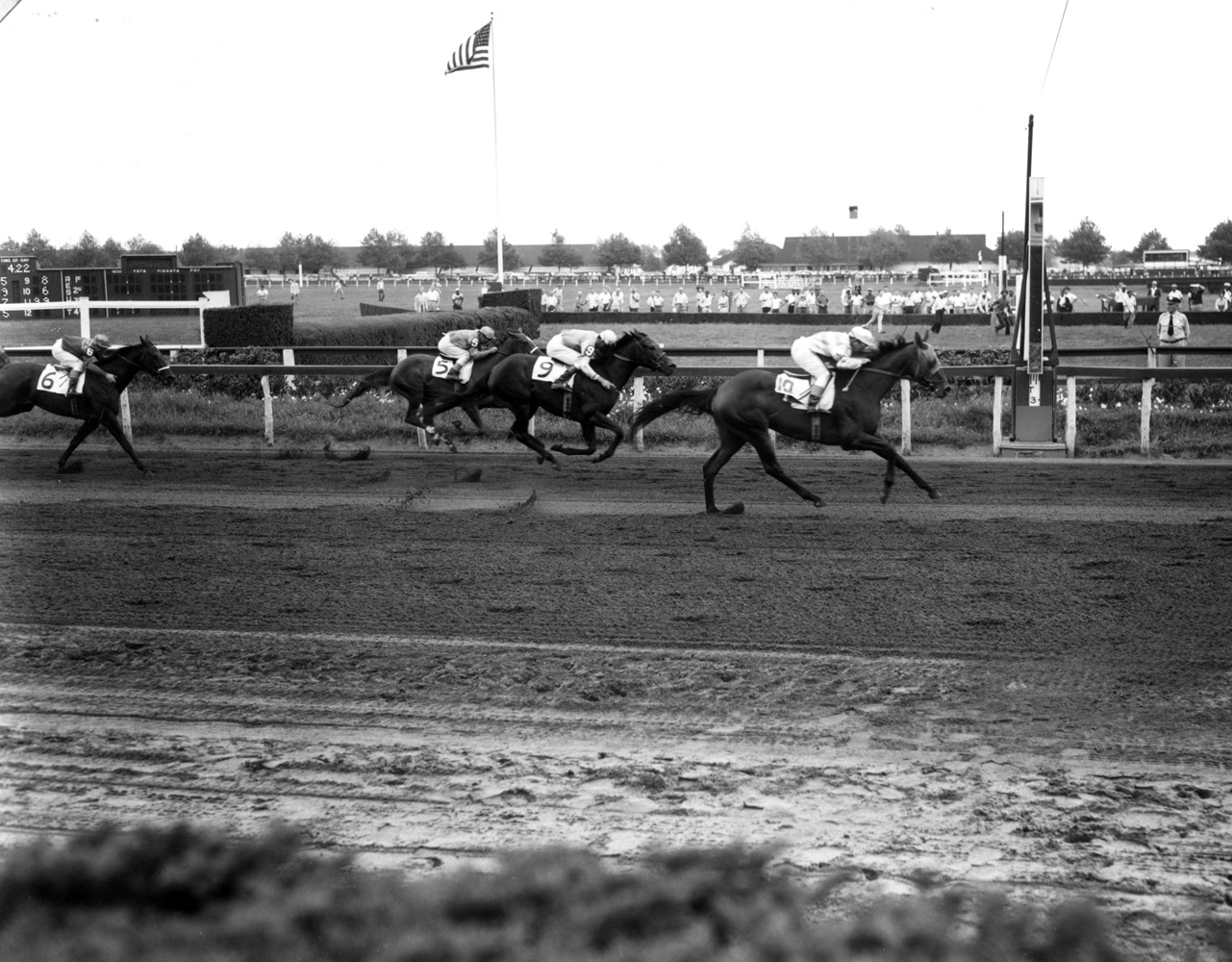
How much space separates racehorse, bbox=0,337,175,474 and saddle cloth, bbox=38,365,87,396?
0.08 feet

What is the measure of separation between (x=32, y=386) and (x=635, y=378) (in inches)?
232

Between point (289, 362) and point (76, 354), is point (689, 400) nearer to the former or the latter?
point (76, 354)

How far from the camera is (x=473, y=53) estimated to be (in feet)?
79.5

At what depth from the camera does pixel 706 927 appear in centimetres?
306

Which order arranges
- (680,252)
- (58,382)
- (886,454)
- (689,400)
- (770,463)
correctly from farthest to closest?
(680,252) → (58,382) → (689,400) → (770,463) → (886,454)

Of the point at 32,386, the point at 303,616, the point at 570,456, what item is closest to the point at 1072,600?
the point at 303,616

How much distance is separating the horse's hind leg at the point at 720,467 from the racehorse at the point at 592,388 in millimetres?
1412

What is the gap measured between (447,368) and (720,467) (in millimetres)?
4612

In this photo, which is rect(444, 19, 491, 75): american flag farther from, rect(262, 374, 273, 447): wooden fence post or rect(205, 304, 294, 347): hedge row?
rect(262, 374, 273, 447): wooden fence post

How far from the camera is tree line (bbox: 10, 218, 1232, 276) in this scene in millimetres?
54500

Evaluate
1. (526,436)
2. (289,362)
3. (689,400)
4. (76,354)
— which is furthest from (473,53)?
(689,400)

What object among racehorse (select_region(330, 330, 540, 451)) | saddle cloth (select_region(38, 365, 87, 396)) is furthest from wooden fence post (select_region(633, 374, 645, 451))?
saddle cloth (select_region(38, 365, 87, 396))

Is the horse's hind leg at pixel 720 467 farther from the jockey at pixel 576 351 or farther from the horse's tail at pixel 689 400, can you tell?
the jockey at pixel 576 351

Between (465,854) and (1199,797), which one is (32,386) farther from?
(1199,797)
